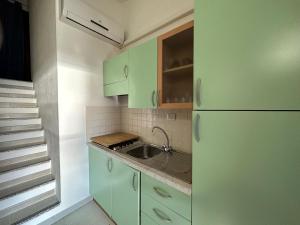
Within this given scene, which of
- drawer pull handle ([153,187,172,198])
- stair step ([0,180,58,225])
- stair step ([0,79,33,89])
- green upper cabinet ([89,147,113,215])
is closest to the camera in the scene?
drawer pull handle ([153,187,172,198])

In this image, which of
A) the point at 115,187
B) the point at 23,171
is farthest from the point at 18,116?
the point at 115,187

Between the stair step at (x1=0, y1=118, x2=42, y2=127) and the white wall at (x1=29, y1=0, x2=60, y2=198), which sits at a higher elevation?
the white wall at (x1=29, y1=0, x2=60, y2=198)

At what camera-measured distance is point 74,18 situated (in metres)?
1.57

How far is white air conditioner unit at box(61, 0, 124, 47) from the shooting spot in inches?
60.5

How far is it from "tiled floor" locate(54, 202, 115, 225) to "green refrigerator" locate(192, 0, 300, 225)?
1322mm

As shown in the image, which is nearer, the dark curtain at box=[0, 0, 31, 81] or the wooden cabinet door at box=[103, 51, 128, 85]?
the wooden cabinet door at box=[103, 51, 128, 85]

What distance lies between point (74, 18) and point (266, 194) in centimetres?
218

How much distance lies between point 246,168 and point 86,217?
186 cm

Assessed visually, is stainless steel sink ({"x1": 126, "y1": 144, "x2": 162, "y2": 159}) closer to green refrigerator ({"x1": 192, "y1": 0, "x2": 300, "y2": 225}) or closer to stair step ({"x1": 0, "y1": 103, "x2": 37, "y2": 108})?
green refrigerator ({"x1": 192, "y1": 0, "x2": 300, "y2": 225})

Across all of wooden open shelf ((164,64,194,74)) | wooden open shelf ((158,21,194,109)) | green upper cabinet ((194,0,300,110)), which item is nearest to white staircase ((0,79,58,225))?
wooden open shelf ((158,21,194,109))

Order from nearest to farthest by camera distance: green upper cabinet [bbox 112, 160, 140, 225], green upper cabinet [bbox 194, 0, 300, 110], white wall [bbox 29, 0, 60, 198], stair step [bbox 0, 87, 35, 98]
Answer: green upper cabinet [bbox 194, 0, 300, 110] < green upper cabinet [bbox 112, 160, 140, 225] < white wall [bbox 29, 0, 60, 198] < stair step [bbox 0, 87, 35, 98]

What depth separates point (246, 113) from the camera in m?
0.62

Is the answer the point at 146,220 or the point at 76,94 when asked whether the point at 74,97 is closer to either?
the point at 76,94

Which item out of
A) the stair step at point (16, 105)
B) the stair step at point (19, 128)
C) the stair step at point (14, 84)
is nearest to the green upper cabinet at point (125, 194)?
the stair step at point (19, 128)
